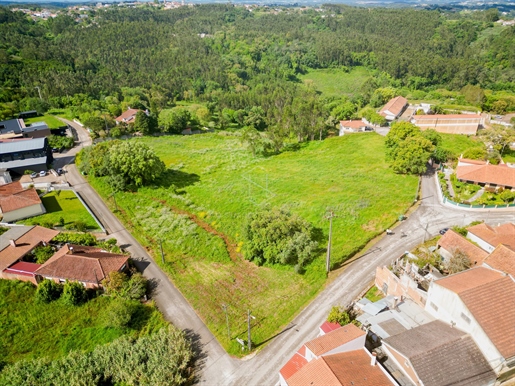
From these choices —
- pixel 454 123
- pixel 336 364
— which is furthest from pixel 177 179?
pixel 454 123

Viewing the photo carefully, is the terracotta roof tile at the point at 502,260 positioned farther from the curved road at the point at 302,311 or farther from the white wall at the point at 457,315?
the curved road at the point at 302,311

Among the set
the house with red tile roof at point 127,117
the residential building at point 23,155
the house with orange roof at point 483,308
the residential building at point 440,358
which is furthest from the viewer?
the house with red tile roof at point 127,117

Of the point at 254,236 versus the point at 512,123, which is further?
the point at 512,123

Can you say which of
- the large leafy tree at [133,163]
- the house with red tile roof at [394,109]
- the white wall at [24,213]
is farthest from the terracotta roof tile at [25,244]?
the house with red tile roof at [394,109]

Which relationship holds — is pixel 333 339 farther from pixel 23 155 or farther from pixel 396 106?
pixel 396 106

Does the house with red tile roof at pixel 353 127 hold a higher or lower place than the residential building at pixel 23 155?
lower

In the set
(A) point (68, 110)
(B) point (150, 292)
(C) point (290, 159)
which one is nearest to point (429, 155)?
(C) point (290, 159)

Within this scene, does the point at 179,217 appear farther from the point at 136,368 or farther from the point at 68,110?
the point at 68,110
